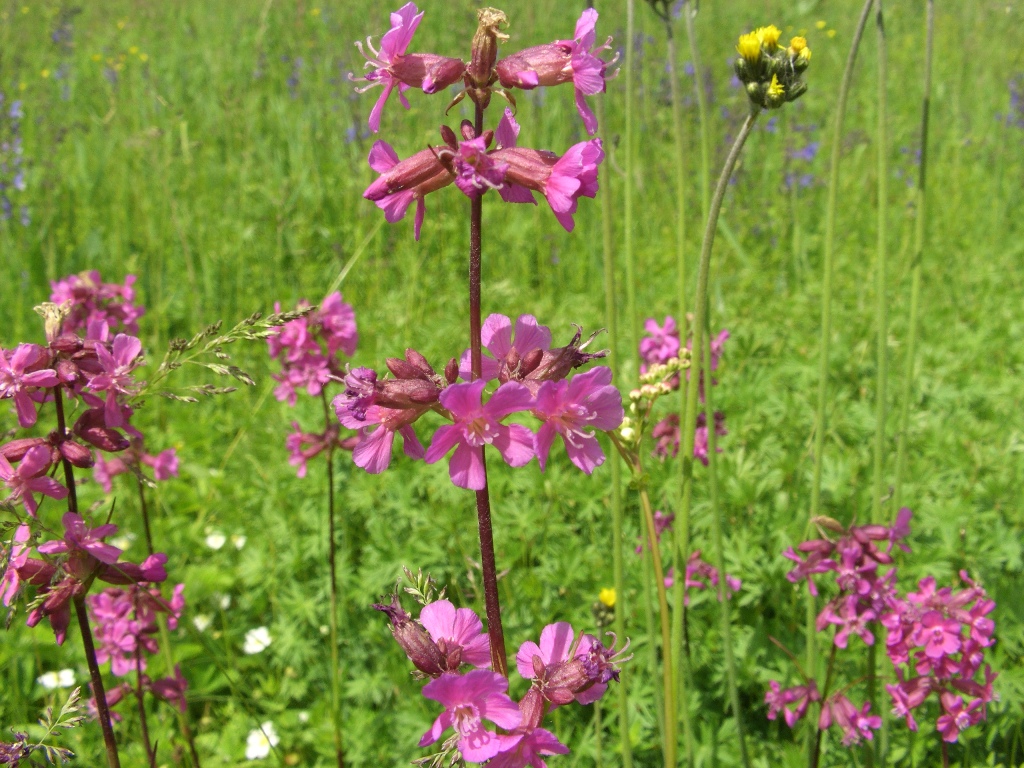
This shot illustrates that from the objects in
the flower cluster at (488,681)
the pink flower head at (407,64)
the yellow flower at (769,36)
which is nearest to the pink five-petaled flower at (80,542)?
the flower cluster at (488,681)

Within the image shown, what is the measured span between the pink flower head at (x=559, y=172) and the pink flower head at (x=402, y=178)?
0.08 m

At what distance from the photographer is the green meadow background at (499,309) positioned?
2.48 metres

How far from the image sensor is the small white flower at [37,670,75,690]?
247 cm

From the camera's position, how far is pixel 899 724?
2217mm

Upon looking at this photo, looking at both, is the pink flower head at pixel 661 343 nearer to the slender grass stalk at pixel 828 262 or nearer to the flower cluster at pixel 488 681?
the slender grass stalk at pixel 828 262

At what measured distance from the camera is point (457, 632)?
97 cm

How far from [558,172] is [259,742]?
2394 mm

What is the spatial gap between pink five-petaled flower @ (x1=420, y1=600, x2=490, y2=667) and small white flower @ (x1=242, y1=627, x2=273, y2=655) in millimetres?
1882

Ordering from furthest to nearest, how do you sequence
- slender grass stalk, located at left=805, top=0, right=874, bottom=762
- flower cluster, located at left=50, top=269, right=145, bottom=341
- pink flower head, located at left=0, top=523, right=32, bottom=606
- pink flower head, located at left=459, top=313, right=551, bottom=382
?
flower cluster, located at left=50, top=269, right=145, bottom=341, slender grass stalk, located at left=805, top=0, right=874, bottom=762, pink flower head, located at left=0, top=523, right=32, bottom=606, pink flower head, located at left=459, top=313, right=551, bottom=382

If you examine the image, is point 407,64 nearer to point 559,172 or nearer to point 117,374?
point 559,172

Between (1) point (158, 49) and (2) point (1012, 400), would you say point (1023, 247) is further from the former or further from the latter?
(1) point (158, 49)

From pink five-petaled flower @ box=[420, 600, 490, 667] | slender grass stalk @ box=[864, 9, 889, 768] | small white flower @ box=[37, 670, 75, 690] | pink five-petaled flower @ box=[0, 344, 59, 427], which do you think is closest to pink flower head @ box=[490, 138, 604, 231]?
pink five-petaled flower @ box=[420, 600, 490, 667]

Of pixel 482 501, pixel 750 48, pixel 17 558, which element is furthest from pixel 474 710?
pixel 750 48

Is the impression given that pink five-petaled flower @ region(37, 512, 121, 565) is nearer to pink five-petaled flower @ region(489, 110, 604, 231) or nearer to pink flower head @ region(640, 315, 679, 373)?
pink five-petaled flower @ region(489, 110, 604, 231)
